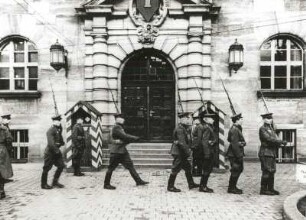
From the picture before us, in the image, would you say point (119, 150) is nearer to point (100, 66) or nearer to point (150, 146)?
point (150, 146)

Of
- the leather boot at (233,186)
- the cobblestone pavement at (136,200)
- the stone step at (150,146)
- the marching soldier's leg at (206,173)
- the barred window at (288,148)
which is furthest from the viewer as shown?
the barred window at (288,148)

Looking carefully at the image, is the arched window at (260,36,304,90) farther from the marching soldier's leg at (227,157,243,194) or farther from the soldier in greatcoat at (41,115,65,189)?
the soldier in greatcoat at (41,115,65,189)

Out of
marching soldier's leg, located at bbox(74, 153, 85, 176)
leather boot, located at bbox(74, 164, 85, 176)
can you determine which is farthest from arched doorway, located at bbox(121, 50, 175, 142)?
leather boot, located at bbox(74, 164, 85, 176)

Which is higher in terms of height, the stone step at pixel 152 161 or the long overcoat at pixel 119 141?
the long overcoat at pixel 119 141

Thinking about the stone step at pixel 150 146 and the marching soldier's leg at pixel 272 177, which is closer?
the marching soldier's leg at pixel 272 177

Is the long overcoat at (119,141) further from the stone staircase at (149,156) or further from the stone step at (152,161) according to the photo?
the stone step at (152,161)

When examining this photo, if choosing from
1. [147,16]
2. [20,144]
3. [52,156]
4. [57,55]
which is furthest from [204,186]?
[20,144]

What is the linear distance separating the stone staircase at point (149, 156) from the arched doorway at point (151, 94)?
0.97 metres

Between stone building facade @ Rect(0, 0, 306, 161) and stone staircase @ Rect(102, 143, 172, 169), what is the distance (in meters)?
1.01

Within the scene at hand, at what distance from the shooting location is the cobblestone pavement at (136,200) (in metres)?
7.68

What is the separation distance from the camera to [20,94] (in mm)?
15930

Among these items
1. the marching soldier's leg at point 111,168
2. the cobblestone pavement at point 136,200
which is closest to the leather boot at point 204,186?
the cobblestone pavement at point 136,200

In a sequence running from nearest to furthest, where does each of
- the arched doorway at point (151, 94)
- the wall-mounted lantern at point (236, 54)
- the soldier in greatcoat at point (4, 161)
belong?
the soldier in greatcoat at point (4, 161), the wall-mounted lantern at point (236, 54), the arched doorway at point (151, 94)

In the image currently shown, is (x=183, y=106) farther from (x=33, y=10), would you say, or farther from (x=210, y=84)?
(x=33, y=10)
